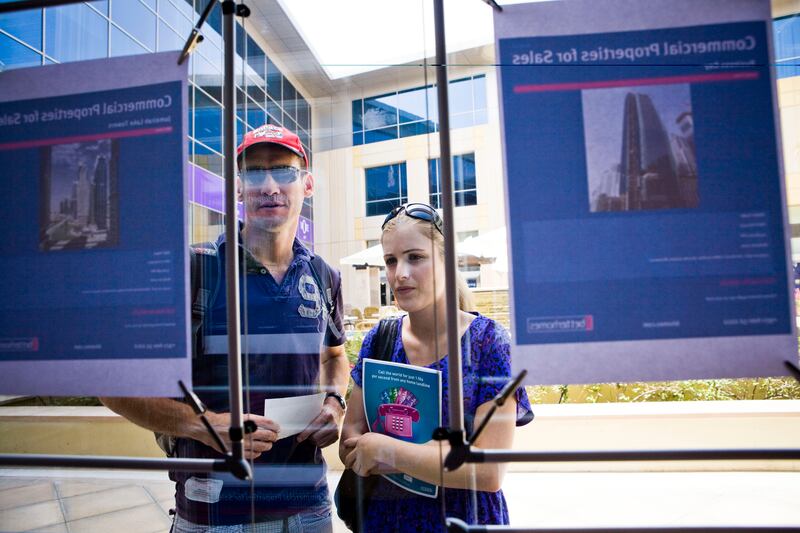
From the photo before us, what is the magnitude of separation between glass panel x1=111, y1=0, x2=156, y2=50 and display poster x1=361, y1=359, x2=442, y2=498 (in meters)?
1.41

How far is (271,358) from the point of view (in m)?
1.77

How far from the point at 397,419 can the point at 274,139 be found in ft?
3.52

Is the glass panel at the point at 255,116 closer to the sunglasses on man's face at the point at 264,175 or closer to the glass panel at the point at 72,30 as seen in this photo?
the sunglasses on man's face at the point at 264,175

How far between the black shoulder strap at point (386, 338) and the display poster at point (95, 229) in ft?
1.95

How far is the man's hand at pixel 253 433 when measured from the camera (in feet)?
5.45

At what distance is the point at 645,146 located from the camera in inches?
53.2

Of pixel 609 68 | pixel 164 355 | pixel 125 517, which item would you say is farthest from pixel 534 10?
pixel 125 517

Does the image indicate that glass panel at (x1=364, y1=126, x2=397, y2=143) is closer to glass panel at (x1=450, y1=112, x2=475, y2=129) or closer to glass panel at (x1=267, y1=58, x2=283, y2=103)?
glass panel at (x1=450, y1=112, x2=475, y2=129)

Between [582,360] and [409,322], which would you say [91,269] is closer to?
[409,322]

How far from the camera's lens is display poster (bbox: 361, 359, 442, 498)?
1554 millimetres

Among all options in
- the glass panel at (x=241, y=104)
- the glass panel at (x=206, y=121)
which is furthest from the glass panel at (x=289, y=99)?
the glass panel at (x=206, y=121)

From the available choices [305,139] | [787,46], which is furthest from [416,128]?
[787,46]

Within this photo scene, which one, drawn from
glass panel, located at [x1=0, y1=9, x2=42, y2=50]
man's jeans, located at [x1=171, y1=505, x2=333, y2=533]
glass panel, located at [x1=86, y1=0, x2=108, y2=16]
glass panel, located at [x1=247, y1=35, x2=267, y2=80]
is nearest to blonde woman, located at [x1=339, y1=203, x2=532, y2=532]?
man's jeans, located at [x1=171, y1=505, x2=333, y2=533]

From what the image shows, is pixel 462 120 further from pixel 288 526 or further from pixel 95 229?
pixel 288 526
